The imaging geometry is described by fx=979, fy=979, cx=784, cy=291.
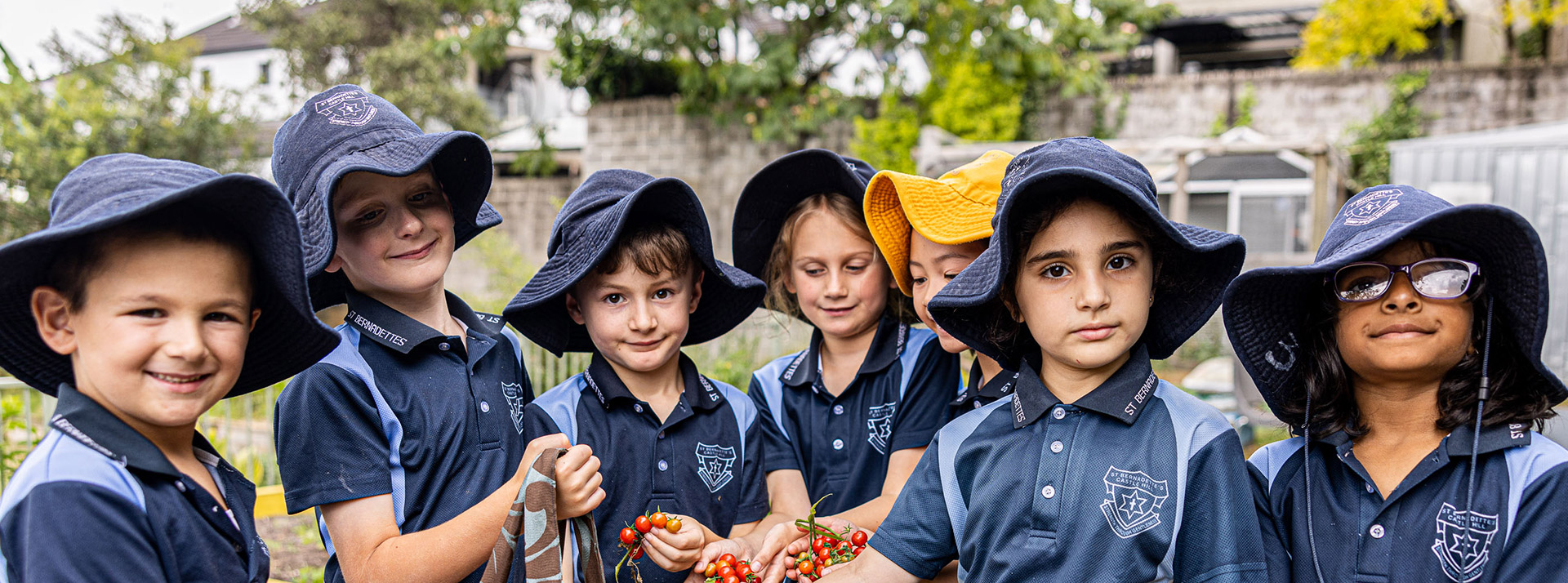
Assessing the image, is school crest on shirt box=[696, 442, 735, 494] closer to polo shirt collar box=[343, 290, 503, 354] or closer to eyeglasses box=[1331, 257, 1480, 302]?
polo shirt collar box=[343, 290, 503, 354]

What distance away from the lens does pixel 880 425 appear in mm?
2580

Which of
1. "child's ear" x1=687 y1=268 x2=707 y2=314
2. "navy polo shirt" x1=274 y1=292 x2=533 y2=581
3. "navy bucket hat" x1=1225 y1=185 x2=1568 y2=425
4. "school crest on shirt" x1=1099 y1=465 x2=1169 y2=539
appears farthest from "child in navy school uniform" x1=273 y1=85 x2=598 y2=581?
"navy bucket hat" x1=1225 y1=185 x2=1568 y2=425

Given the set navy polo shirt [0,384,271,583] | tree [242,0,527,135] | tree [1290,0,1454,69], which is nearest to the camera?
navy polo shirt [0,384,271,583]

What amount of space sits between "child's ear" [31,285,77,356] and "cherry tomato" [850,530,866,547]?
4.92ft

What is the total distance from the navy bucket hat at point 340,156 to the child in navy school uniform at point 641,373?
314 mm

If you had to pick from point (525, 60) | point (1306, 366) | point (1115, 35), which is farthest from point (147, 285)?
point (525, 60)

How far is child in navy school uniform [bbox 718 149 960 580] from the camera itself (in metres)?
2.56

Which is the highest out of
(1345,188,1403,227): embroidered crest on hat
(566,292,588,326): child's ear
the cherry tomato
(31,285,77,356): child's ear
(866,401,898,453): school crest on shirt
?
(1345,188,1403,227): embroidered crest on hat

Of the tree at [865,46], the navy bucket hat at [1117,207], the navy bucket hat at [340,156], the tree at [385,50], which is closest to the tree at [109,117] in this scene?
the tree at [385,50]

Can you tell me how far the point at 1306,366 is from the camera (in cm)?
203

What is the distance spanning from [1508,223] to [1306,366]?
0.47 meters

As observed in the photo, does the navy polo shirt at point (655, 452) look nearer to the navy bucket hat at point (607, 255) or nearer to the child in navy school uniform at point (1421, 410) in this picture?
the navy bucket hat at point (607, 255)

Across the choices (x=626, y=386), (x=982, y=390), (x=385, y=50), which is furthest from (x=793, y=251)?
(x=385, y=50)

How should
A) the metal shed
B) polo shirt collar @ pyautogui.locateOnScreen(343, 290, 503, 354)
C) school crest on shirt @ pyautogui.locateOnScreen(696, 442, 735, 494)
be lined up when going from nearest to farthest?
polo shirt collar @ pyautogui.locateOnScreen(343, 290, 503, 354)
school crest on shirt @ pyautogui.locateOnScreen(696, 442, 735, 494)
the metal shed
